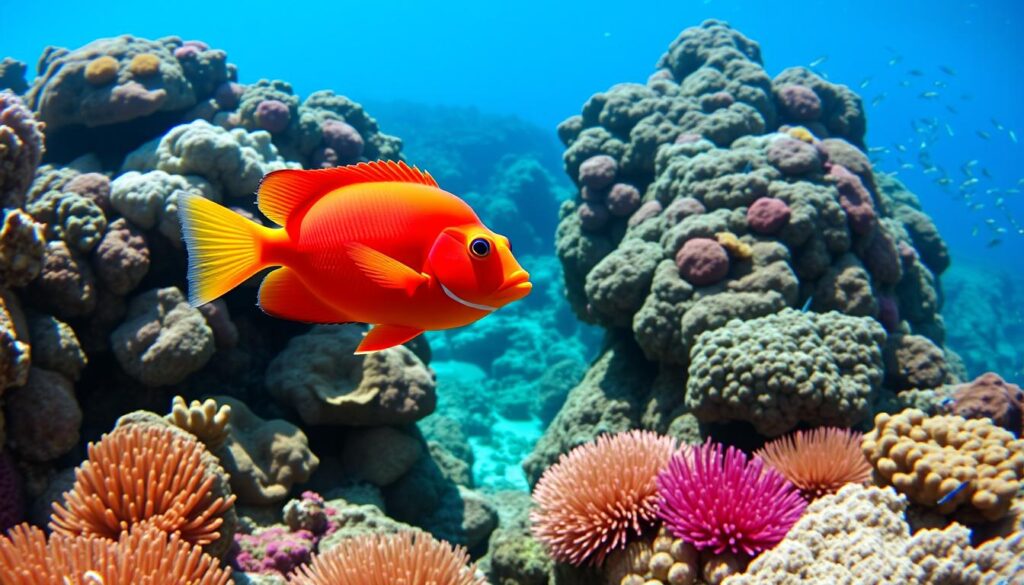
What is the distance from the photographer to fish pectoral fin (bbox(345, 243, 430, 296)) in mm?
1254

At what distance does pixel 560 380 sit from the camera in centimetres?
1572

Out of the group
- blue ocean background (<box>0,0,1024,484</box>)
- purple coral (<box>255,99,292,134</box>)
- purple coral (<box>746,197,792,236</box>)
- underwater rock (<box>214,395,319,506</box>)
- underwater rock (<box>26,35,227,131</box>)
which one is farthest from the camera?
blue ocean background (<box>0,0,1024,484</box>)

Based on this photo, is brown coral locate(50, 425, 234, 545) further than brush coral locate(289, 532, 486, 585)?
Yes

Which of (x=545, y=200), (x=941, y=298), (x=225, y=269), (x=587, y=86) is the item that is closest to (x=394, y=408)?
(x=225, y=269)

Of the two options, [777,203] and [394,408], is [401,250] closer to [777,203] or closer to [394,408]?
[394,408]

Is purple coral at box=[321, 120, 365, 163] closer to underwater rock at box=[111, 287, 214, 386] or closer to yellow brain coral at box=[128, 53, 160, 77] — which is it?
yellow brain coral at box=[128, 53, 160, 77]

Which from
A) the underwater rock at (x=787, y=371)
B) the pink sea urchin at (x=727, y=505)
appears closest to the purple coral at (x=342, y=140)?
the underwater rock at (x=787, y=371)

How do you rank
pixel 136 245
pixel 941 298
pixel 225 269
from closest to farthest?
pixel 225 269 → pixel 136 245 → pixel 941 298

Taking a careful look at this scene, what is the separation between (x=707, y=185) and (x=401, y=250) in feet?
22.5

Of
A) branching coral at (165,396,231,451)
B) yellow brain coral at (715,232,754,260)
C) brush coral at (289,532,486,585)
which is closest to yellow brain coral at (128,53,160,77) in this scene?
branching coral at (165,396,231,451)

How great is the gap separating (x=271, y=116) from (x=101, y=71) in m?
2.14

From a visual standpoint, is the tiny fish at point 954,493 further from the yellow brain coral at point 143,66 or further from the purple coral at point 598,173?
the yellow brain coral at point 143,66

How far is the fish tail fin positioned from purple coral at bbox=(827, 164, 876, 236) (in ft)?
25.4

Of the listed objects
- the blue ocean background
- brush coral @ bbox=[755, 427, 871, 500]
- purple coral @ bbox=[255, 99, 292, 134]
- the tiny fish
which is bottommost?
the tiny fish
